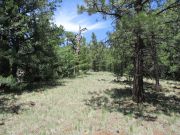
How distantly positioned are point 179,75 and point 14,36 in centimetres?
3094

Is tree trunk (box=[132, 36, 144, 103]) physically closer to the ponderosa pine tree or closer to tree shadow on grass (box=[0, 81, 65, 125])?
the ponderosa pine tree

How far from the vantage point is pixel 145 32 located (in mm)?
14195

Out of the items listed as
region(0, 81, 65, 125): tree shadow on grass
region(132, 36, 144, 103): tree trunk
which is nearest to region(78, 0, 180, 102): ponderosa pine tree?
region(132, 36, 144, 103): tree trunk

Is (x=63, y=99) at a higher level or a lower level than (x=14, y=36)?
lower

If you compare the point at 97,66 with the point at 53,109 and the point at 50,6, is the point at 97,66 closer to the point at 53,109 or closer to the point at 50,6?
the point at 50,6

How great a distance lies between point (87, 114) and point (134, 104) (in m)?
3.54

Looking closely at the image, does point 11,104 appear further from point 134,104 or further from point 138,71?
point 138,71

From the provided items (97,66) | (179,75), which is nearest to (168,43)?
(179,75)

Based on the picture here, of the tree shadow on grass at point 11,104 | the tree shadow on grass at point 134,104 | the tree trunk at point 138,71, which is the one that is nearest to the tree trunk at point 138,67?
the tree trunk at point 138,71

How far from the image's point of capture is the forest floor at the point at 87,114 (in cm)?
1226

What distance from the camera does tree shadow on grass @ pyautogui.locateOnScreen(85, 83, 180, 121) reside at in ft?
50.3

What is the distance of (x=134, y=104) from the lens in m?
17.1

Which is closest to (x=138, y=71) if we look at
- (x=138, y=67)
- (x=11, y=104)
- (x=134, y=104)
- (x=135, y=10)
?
(x=138, y=67)

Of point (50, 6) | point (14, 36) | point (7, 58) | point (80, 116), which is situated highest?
point (50, 6)
